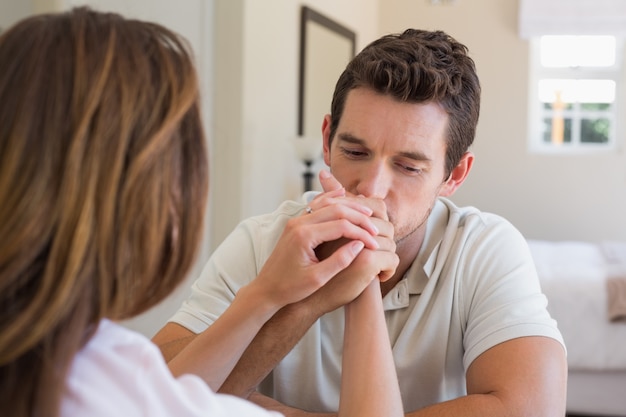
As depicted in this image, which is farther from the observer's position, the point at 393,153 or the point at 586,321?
the point at 586,321

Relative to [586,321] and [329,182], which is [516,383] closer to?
[329,182]

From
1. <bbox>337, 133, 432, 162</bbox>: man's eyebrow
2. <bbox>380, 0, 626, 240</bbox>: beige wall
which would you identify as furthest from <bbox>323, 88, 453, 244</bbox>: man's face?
<bbox>380, 0, 626, 240</bbox>: beige wall

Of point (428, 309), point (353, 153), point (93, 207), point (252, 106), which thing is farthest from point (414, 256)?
point (252, 106)

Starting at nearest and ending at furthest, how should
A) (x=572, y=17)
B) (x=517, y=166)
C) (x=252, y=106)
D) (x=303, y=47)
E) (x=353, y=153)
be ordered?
(x=353, y=153) → (x=252, y=106) → (x=303, y=47) → (x=572, y=17) → (x=517, y=166)

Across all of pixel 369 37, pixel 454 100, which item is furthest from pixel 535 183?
pixel 454 100

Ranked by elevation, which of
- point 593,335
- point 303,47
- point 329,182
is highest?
point 303,47

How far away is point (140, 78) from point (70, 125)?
8cm

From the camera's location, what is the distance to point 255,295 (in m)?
1.31

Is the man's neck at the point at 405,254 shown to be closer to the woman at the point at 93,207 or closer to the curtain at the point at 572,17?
the woman at the point at 93,207

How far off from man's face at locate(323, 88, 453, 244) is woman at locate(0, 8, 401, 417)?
746 mm

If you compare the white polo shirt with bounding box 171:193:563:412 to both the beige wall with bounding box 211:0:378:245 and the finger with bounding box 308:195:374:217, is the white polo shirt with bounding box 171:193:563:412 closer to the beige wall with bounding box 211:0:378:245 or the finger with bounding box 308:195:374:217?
the finger with bounding box 308:195:374:217

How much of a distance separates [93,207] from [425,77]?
94 cm

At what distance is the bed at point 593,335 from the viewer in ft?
11.9

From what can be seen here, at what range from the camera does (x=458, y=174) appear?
5.61 feet
